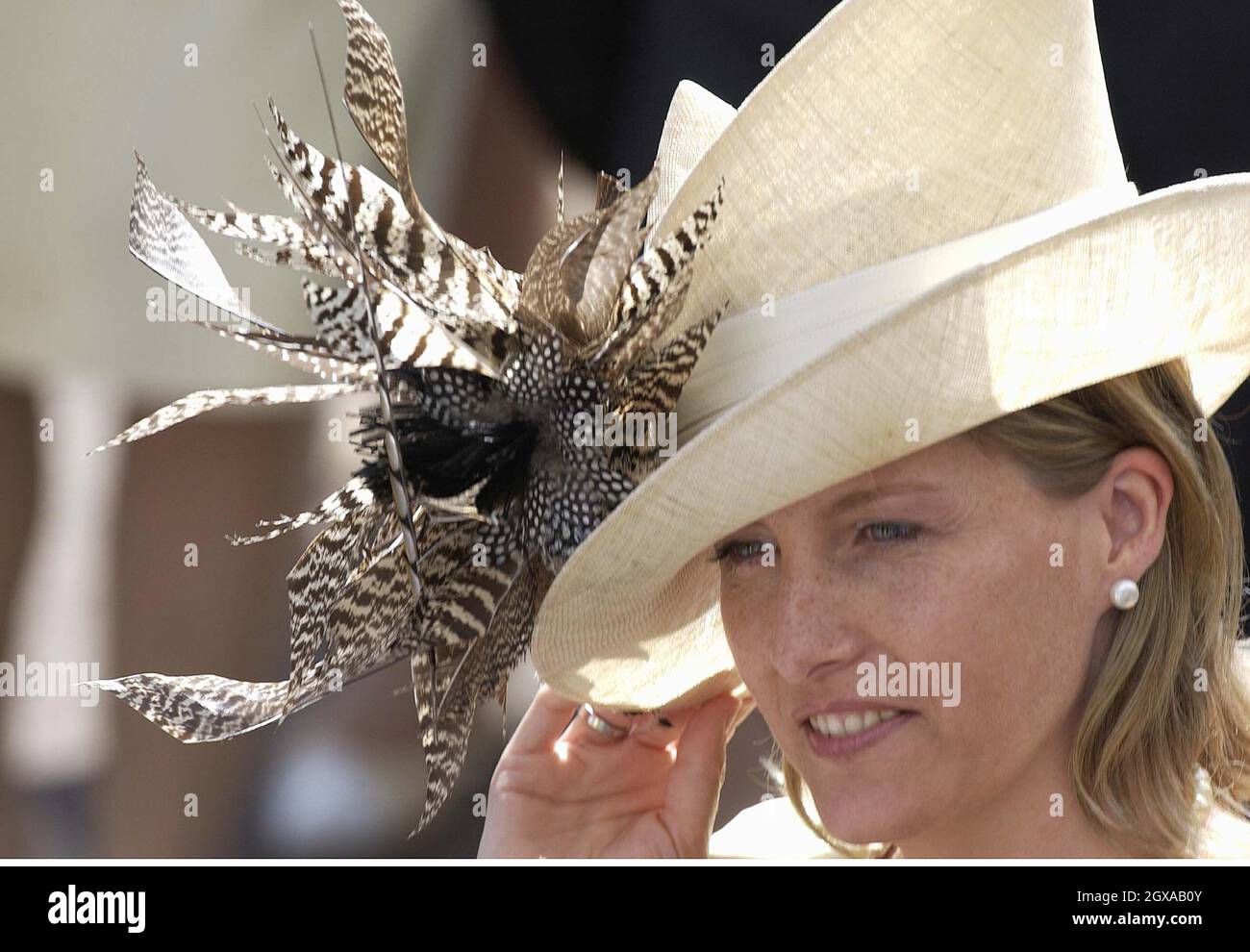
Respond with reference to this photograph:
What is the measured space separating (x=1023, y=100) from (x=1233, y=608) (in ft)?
2.12

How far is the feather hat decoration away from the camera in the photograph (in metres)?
1.20

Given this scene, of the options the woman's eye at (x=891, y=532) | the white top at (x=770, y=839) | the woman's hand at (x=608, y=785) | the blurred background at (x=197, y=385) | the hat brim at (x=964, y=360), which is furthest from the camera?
the blurred background at (x=197, y=385)

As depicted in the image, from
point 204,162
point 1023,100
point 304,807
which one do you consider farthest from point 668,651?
point 204,162

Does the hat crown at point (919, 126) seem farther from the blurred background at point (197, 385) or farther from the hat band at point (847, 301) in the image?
the blurred background at point (197, 385)

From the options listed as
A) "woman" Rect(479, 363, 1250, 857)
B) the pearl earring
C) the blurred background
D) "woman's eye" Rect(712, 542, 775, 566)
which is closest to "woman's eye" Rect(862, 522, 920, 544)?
"woman" Rect(479, 363, 1250, 857)

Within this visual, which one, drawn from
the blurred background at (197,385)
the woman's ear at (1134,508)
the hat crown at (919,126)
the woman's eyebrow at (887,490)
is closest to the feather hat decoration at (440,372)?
the hat crown at (919,126)

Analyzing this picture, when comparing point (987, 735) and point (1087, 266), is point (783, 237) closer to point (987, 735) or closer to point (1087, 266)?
point (1087, 266)

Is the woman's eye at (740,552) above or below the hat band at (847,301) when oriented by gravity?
below

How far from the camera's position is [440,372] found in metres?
1.20

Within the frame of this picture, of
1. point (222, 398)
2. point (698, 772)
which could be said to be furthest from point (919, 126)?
point (698, 772)

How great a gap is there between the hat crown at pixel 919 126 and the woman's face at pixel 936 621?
24cm

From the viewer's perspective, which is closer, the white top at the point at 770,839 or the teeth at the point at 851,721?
the teeth at the point at 851,721

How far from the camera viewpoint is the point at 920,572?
119 cm

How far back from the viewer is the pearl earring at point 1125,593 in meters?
1.25
